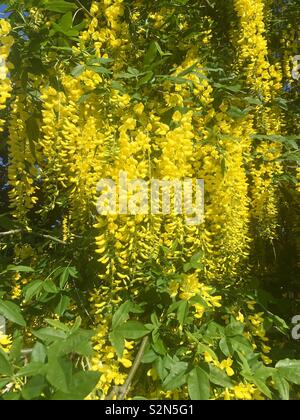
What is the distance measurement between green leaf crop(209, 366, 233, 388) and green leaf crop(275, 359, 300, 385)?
0.83 feet

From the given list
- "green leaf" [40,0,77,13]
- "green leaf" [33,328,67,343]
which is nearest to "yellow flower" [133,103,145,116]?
"green leaf" [40,0,77,13]

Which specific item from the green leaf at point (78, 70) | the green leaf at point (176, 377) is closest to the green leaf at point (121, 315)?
the green leaf at point (176, 377)

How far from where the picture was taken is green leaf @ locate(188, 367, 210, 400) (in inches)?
58.5

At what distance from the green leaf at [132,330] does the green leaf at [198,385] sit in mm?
234

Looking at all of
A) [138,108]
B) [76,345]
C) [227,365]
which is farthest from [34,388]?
[138,108]

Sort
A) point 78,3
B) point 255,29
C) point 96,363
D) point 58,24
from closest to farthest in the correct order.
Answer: point 96,363
point 58,24
point 78,3
point 255,29

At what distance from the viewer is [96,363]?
5.65 feet

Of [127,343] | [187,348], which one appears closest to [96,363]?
[127,343]

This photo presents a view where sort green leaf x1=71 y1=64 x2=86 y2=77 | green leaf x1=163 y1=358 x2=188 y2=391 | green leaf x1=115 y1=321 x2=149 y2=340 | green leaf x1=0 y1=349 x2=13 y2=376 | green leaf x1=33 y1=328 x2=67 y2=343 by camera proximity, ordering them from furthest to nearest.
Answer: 1. green leaf x1=71 y1=64 x2=86 y2=77
2. green leaf x1=115 y1=321 x2=149 y2=340
3. green leaf x1=163 y1=358 x2=188 y2=391
4. green leaf x1=33 y1=328 x2=67 y2=343
5. green leaf x1=0 y1=349 x2=13 y2=376

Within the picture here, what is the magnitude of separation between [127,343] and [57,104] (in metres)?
1.16

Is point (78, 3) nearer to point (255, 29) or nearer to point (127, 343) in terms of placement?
point (255, 29)

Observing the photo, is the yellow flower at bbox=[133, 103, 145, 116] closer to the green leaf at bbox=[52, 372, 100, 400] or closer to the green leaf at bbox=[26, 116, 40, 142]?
the green leaf at bbox=[26, 116, 40, 142]

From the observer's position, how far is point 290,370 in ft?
5.76
